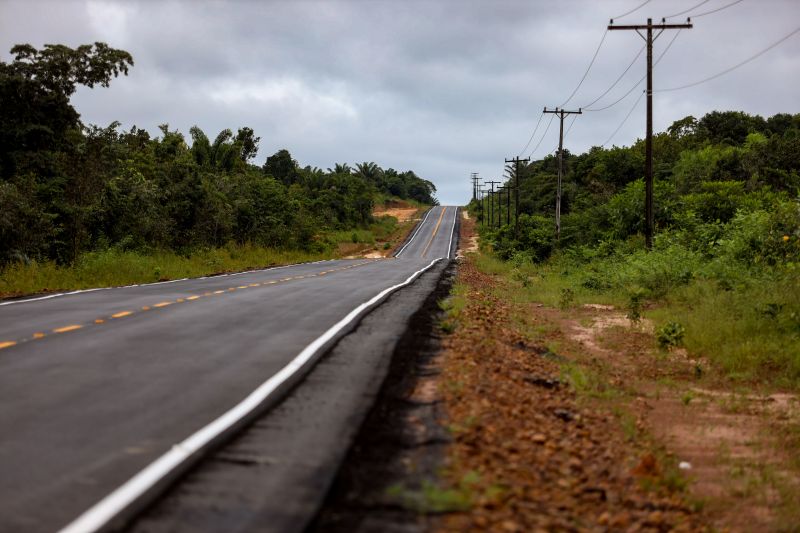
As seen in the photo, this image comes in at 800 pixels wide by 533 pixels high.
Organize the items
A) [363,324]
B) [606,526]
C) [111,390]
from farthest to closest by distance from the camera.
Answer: [363,324]
[111,390]
[606,526]

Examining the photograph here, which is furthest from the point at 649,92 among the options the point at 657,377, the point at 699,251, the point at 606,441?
the point at 606,441

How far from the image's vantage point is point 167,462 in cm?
469

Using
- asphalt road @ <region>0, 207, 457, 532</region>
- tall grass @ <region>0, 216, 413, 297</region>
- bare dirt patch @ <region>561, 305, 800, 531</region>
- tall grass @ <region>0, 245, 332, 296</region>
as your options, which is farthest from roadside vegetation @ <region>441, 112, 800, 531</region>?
tall grass @ <region>0, 216, 413, 297</region>

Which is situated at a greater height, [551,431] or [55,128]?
[55,128]

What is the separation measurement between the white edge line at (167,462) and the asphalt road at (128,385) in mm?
11

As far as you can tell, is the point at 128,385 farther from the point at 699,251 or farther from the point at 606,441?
the point at 699,251

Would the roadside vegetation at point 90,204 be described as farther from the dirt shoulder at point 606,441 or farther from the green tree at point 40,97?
the dirt shoulder at point 606,441

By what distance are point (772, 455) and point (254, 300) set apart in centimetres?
1026

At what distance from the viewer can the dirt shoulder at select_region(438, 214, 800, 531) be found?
4.77 m

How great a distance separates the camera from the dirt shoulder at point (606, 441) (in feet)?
15.6

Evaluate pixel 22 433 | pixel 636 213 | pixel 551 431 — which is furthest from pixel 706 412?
pixel 636 213

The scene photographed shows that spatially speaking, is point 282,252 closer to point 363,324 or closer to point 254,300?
point 254,300

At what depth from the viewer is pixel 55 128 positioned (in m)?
23.4

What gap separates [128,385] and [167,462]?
240 centimetres
